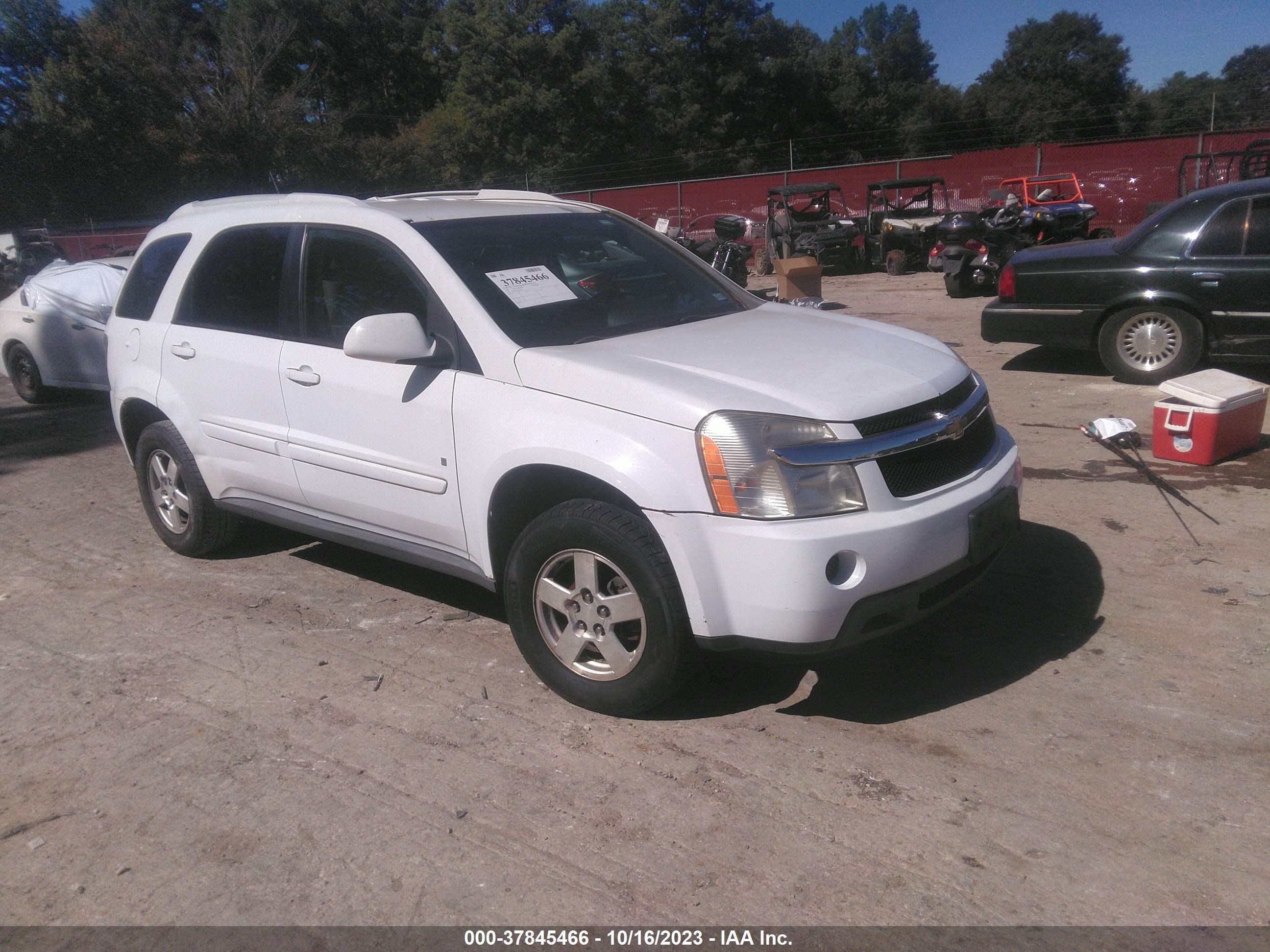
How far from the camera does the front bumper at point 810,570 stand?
293 cm

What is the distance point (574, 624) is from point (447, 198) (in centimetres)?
222

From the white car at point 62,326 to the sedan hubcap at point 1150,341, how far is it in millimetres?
8948

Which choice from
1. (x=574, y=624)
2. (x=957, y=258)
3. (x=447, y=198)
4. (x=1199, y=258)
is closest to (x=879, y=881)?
(x=574, y=624)

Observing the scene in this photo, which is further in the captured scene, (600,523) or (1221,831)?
(600,523)

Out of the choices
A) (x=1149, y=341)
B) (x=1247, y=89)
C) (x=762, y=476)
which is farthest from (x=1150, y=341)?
(x=1247, y=89)

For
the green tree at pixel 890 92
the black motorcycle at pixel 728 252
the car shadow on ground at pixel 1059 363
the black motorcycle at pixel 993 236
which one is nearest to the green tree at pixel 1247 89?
the green tree at pixel 890 92

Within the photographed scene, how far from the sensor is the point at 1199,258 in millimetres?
7234

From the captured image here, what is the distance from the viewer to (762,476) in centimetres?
299

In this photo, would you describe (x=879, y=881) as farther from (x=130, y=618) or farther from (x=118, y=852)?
(x=130, y=618)

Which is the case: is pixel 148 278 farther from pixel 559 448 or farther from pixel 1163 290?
pixel 1163 290

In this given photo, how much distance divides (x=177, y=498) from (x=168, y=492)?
0.09 meters

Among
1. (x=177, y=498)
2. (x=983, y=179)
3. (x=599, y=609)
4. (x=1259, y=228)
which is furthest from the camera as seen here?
(x=983, y=179)

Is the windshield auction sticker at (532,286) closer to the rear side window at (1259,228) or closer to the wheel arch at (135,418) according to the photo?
the wheel arch at (135,418)

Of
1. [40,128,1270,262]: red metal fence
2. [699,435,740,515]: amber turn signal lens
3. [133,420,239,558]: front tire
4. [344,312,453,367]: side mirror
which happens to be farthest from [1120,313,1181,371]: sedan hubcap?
[40,128,1270,262]: red metal fence
